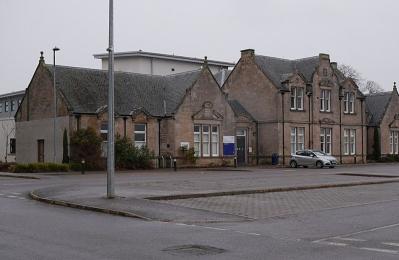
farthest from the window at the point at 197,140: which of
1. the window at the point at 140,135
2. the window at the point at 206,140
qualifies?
the window at the point at 140,135

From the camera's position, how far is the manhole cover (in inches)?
423

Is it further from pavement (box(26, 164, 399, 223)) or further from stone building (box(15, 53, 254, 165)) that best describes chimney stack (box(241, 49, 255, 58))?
pavement (box(26, 164, 399, 223))

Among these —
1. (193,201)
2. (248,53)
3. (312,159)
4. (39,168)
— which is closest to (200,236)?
(193,201)

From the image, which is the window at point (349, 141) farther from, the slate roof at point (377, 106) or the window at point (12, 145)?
the window at point (12, 145)

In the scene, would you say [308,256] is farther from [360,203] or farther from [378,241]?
[360,203]

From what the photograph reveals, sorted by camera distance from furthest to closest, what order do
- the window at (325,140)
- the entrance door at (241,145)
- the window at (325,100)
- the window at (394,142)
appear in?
the window at (394,142) → the window at (325,140) → the window at (325,100) → the entrance door at (241,145)

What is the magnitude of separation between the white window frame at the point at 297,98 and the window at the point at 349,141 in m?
7.91

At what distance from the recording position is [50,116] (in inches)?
1807

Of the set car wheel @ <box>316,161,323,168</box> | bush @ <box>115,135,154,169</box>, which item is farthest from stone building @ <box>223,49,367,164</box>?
bush @ <box>115,135,154,169</box>

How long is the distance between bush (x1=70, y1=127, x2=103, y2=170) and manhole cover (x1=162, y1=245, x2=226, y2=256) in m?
31.7

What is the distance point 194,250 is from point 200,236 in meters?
1.83

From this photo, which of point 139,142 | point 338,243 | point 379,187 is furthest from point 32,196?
point 139,142

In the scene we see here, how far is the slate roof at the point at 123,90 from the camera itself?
44656mm

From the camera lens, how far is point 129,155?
43.9 m
